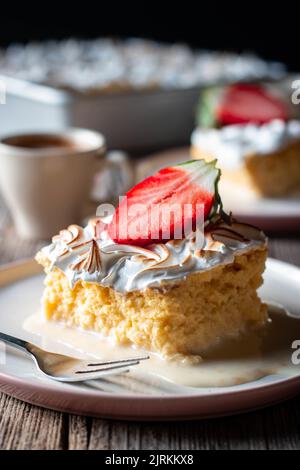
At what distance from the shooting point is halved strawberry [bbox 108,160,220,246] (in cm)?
148

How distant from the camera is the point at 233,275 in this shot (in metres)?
1.49

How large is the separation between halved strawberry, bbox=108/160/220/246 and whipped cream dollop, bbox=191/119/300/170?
3.46 feet

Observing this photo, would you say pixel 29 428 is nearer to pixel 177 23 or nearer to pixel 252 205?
pixel 252 205

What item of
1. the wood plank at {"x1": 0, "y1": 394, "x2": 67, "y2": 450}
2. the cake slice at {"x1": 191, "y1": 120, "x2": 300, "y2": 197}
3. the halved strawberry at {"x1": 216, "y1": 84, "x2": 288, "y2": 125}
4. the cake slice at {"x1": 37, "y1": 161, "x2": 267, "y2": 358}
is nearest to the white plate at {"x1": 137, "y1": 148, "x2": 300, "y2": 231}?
the cake slice at {"x1": 191, "y1": 120, "x2": 300, "y2": 197}

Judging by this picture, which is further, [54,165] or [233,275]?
[54,165]

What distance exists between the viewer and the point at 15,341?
141 centimetres

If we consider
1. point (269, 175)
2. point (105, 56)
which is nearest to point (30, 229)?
point (269, 175)

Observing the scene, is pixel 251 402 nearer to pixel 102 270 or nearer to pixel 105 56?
pixel 102 270

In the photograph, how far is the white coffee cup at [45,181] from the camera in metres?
2.24

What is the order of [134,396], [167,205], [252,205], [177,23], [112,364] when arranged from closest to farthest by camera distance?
[134,396]
[112,364]
[167,205]
[252,205]
[177,23]

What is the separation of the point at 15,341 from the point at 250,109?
1621mm

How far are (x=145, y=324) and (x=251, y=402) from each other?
10.8 inches

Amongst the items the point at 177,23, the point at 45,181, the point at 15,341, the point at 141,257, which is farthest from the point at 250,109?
the point at 177,23
